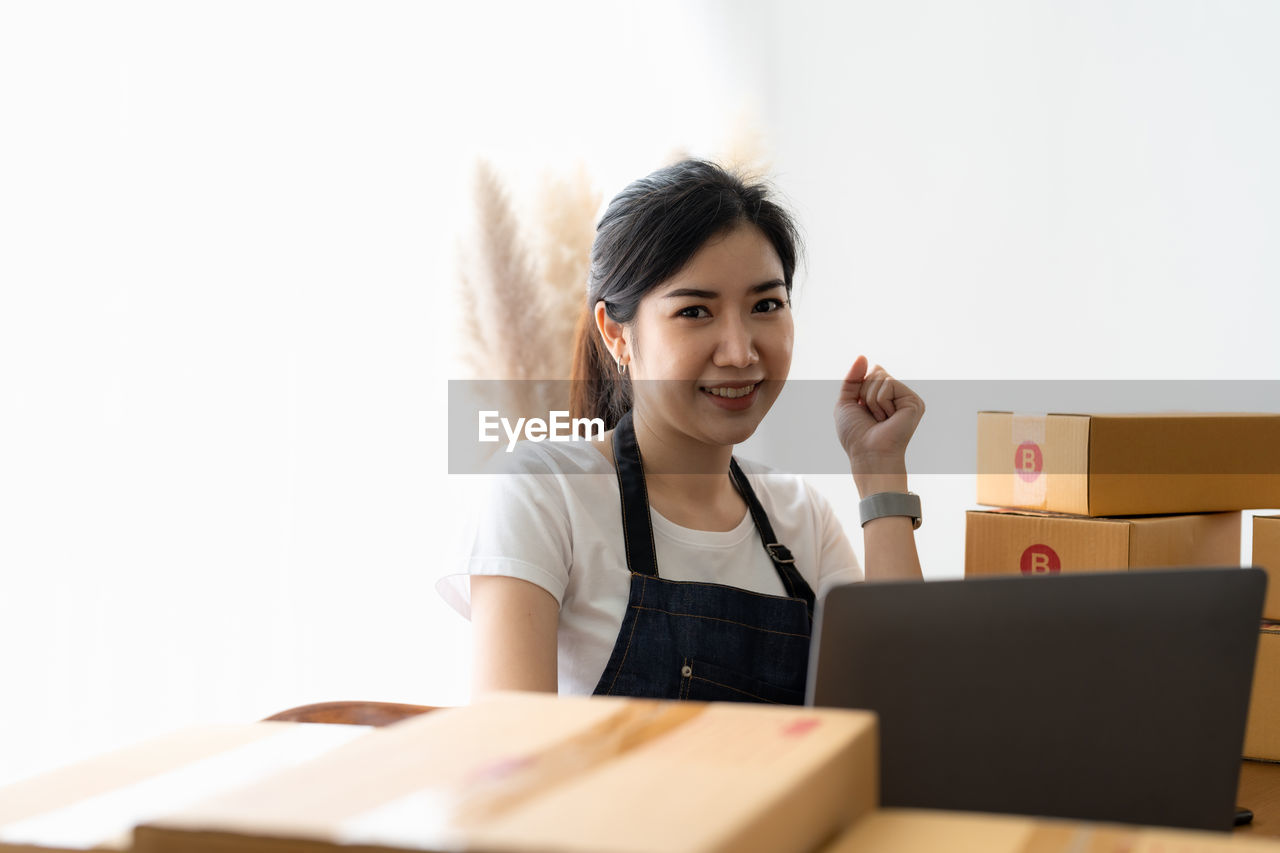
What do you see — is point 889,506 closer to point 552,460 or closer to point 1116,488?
point 1116,488

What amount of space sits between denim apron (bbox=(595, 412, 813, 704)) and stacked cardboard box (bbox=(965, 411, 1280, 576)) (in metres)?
0.25

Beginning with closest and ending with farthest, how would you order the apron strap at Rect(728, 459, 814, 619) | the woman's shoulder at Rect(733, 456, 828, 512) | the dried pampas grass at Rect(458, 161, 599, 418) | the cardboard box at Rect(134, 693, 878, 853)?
1. the cardboard box at Rect(134, 693, 878, 853)
2. the apron strap at Rect(728, 459, 814, 619)
3. the woman's shoulder at Rect(733, 456, 828, 512)
4. the dried pampas grass at Rect(458, 161, 599, 418)

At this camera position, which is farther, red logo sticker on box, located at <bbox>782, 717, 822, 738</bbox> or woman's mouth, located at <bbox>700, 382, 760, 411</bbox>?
woman's mouth, located at <bbox>700, 382, 760, 411</bbox>

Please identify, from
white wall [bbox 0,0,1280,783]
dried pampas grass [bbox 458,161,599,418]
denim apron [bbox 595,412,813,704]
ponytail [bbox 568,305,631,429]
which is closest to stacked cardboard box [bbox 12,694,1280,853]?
denim apron [bbox 595,412,813,704]

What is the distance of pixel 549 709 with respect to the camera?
0.56 m

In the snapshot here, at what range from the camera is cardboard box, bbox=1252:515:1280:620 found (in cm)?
142

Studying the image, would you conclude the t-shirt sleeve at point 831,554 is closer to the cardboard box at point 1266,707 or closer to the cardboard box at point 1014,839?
the cardboard box at point 1266,707

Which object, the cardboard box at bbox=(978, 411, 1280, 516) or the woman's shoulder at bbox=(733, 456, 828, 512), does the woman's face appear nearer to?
the woman's shoulder at bbox=(733, 456, 828, 512)

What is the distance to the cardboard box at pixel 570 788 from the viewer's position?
40cm

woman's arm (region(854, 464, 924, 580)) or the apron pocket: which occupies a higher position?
woman's arm (region(854, 464, 924, 580))

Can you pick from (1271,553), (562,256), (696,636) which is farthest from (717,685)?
(562,256)

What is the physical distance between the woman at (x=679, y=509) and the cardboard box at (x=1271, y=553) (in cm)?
41

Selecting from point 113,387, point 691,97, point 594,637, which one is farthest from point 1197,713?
point 691,97
